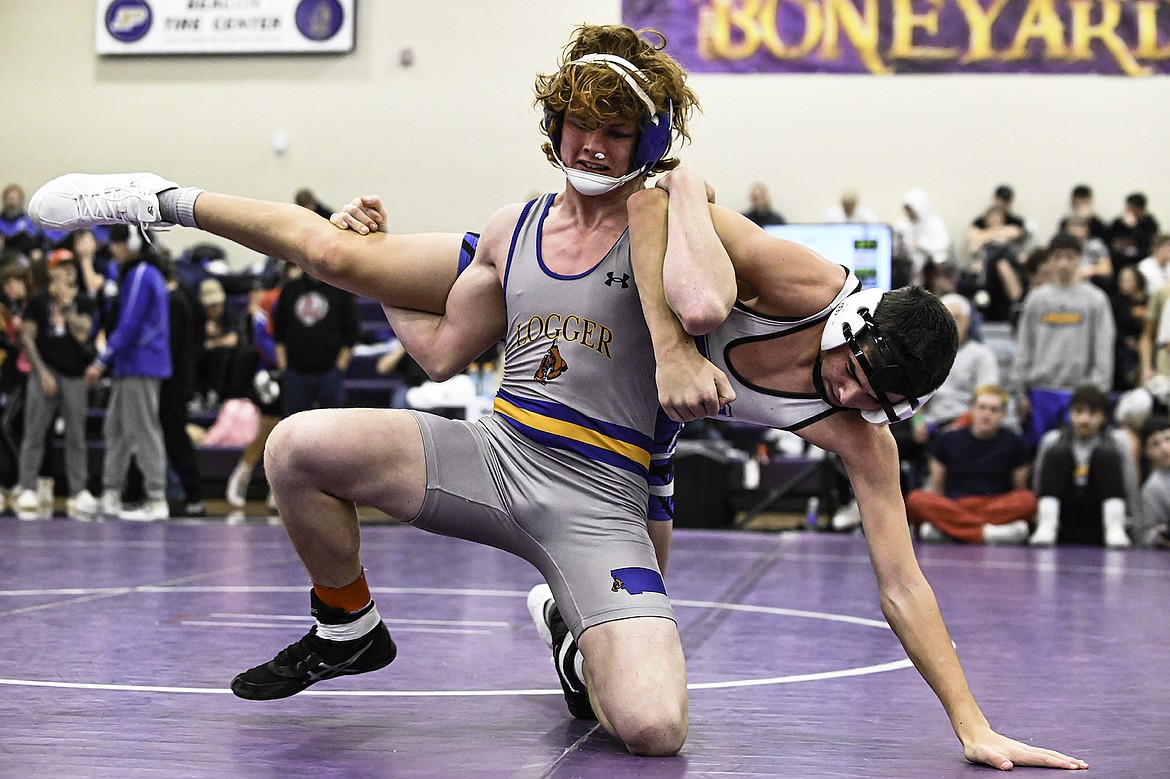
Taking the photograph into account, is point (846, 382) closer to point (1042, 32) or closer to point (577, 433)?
point (577, 433)

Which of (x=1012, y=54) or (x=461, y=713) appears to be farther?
(x=1012, y=54)

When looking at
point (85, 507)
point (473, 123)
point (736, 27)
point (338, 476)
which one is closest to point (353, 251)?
point (338, 476)

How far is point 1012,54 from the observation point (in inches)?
528

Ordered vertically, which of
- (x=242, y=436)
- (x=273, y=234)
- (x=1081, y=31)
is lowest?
(x=242, y=436)

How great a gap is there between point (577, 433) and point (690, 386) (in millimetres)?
360

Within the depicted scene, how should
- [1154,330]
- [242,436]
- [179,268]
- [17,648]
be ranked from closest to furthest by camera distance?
[17,648], [1154,330], [242,436], [179,268]

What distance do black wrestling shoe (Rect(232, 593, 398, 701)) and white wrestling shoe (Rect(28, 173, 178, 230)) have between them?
97 centimetres

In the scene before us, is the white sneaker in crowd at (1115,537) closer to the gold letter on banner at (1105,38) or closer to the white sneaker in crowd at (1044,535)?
the white sneaker in crowd at (1044,535)

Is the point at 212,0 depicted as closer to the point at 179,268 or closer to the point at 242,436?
the point at 179,268

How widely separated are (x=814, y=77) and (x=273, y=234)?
1128 centimetres

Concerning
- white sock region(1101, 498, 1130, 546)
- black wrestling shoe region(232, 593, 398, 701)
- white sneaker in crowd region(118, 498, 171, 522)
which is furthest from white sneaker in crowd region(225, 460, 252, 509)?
black wrestling shoe region(232, 593, 398, 701)

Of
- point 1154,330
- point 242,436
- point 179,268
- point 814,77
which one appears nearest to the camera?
point 1154,330

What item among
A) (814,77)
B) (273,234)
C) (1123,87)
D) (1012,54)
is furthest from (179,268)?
(273,234)

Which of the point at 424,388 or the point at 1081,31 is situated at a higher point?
the point at 1081,31
